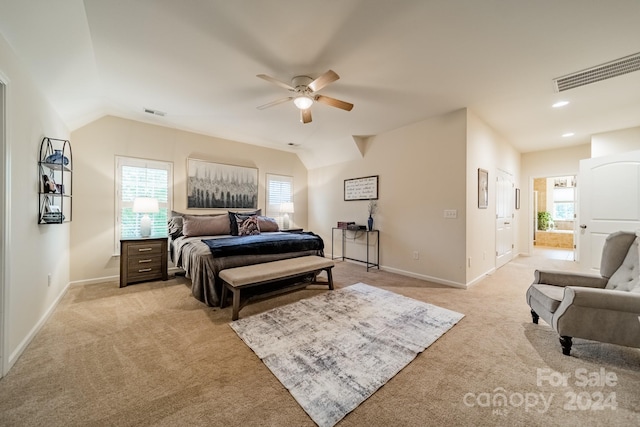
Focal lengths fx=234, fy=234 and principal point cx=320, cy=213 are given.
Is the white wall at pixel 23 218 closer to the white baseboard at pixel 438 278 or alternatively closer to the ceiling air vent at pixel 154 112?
the ceiling air vent at pixel 154 112

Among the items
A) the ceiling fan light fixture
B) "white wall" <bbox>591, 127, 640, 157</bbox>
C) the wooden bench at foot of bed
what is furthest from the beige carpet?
"white wall" <bbox>591, 127, 640, 157</bbox>

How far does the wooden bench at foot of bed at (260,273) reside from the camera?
253 cm

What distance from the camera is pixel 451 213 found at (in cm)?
363

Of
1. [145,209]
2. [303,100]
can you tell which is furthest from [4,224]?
[303,100]

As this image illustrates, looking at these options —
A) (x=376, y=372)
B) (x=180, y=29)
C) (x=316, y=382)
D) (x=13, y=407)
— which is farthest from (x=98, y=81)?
(x=376, y=372)

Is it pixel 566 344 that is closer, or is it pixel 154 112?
pixel 566 344

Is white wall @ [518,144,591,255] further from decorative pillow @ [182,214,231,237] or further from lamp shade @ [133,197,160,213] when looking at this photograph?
lamp shade @ [133,197,160,213]

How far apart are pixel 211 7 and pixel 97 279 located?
4.13 metres

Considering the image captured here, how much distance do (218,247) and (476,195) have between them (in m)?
3.92

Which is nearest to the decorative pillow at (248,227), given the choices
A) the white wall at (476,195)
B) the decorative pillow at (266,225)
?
the decorative pillow at (266,225)

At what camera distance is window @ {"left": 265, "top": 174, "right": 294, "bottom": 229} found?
5.61 metres

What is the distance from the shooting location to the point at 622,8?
1.70 m

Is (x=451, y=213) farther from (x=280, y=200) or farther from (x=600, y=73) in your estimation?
(x=280, y=200)

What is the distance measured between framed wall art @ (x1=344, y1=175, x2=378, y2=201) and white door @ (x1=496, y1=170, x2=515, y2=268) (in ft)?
7.79
